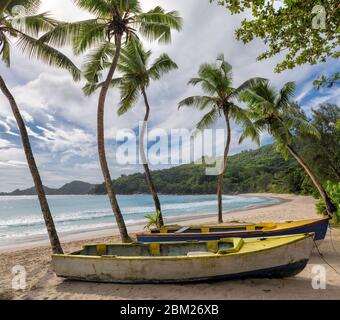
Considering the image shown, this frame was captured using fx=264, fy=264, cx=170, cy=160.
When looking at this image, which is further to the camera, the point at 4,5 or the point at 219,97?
the point at 219,97

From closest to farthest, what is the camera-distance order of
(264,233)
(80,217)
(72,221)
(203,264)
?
(203,264) < (264,233) < (72,221) < (80,217)

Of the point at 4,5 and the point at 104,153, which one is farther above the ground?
the point at 4,5

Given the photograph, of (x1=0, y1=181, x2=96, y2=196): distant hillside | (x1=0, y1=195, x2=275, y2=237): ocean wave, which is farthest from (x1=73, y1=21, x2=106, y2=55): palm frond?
(x1=0, y1=181, x2=96, y2=196): distant hillside

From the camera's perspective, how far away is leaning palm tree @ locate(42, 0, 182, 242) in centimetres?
980

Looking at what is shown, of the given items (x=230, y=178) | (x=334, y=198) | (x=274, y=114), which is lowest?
(x=334, y=198)

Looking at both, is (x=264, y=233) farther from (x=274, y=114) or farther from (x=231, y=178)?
(x=231, y=178)

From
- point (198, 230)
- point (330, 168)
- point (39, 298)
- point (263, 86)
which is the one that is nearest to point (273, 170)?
point (330, 168)

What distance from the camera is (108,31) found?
10570 millimetres

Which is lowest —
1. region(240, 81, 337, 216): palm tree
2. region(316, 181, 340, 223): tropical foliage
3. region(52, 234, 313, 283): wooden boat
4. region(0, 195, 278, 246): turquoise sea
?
region(0, 195, 278, 246): turquoise sea

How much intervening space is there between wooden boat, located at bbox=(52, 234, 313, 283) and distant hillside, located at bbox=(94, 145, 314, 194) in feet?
219

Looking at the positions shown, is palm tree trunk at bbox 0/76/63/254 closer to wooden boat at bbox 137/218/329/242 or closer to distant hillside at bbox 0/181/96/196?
wooden boat at bbox 137/218/329/242

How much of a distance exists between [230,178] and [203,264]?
95002 mm

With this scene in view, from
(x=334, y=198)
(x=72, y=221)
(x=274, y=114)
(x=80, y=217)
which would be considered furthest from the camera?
(x=80, y=217)

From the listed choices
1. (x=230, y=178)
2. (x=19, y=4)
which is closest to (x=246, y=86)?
(x=19, y=4)
